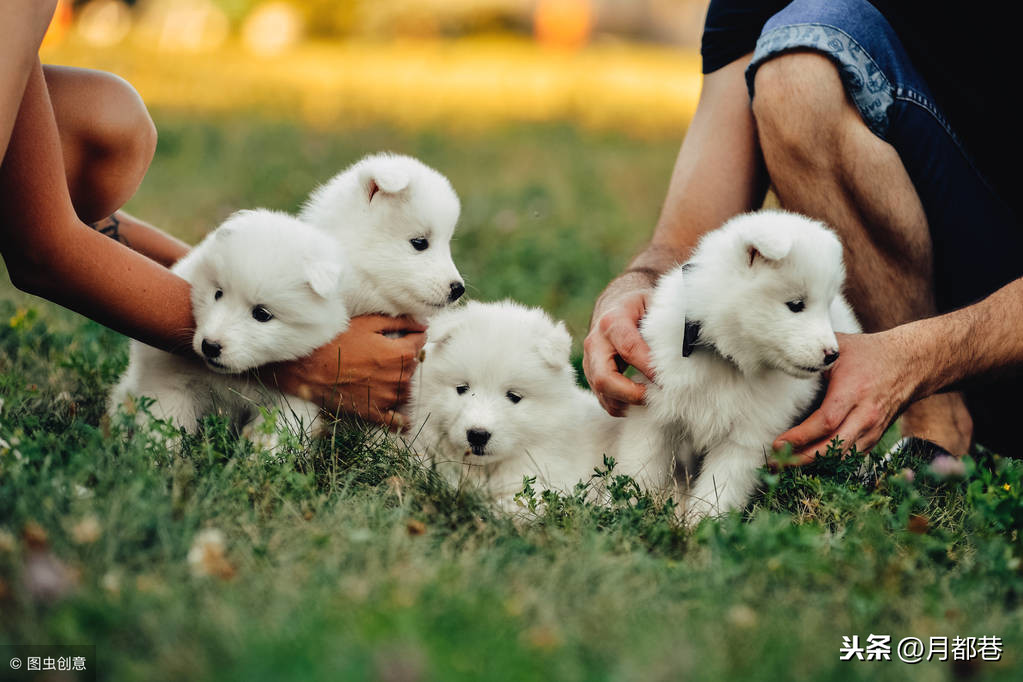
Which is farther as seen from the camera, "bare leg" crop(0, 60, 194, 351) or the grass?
the grass

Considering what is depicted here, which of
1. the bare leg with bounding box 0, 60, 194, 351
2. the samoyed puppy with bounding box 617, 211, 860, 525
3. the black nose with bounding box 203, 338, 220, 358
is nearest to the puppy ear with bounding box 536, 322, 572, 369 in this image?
the samoyed puppy with bounding box 617, 211, 860, 525

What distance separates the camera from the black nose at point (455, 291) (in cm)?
305

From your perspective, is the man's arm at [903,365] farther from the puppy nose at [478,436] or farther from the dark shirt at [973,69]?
the puppy nose at [478,436]

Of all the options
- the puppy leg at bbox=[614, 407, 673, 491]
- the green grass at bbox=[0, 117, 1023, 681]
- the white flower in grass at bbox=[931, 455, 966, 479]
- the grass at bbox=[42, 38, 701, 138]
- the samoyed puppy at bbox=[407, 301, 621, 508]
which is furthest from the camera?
the grass at bbox=[42, 38, 701, 138]

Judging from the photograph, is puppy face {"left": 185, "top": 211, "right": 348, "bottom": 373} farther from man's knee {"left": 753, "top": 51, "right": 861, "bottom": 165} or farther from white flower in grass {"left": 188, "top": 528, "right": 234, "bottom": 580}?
man's knee {"left": 753, "top": 51, "right": 861, "bottom": 165}

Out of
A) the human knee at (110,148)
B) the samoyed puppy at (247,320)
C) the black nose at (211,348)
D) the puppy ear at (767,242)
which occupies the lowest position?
the puppy ear at (767,242)

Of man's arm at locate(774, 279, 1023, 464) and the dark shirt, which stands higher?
the dark shirt

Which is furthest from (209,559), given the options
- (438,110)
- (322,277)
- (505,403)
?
(438,110)

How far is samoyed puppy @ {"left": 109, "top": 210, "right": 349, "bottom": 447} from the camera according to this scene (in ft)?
8.80

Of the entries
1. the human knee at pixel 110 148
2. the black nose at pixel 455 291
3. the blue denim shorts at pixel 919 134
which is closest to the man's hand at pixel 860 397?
the blue denim shorts at pixel 919 134

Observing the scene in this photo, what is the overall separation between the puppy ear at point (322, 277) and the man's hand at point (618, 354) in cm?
80

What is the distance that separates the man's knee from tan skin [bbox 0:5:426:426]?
1.38 metres

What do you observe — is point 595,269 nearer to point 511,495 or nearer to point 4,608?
point 511,495

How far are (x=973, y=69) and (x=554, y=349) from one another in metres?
1.75
